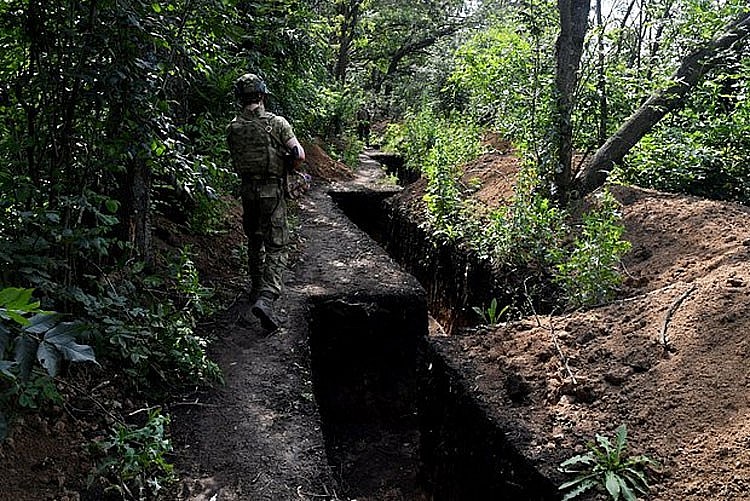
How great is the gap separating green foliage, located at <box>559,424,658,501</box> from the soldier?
310cm

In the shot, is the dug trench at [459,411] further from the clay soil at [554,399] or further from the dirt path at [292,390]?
the dirt path at [292,390]

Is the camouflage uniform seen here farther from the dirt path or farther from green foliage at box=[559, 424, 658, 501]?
green foliage at box=[559, 424, 658, 501]

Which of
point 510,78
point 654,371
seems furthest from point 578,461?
point 510,78

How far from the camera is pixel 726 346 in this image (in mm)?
3570

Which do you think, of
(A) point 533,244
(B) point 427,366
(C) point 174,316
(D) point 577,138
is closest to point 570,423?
(B) point 427,366

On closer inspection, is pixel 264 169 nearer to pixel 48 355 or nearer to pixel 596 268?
pixel 596 268

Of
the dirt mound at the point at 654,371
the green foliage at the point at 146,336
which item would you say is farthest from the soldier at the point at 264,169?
the dirt mound at the point at 654,371

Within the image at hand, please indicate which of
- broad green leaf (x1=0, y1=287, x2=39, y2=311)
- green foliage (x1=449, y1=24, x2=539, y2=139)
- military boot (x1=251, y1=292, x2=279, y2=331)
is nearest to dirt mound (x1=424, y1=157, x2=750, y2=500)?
military boot (x1=251, y1=292, x2=279, y2=331)

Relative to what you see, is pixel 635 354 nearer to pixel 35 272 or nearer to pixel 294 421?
pixel 294 421

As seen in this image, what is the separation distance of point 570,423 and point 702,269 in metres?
2.17

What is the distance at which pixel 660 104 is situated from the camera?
744 centimetres

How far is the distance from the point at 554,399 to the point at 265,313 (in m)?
2.63

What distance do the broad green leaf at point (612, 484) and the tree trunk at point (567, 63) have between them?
195 inches

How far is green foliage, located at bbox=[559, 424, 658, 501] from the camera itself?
2865 millimetres
